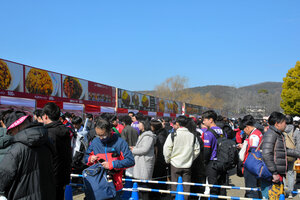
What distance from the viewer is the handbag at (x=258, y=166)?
459cm

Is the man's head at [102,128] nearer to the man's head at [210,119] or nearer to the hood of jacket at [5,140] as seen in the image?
the hood of jacket at [5,140]

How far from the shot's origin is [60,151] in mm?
4496

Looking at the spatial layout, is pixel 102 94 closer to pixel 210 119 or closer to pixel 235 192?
pixel 235 192

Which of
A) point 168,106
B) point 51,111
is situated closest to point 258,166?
point 51,111

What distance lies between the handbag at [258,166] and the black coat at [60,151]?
2860 millimetres

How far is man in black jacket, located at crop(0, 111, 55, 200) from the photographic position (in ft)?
9.77

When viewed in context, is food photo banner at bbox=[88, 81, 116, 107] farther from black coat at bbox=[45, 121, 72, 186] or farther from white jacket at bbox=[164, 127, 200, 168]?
black coat at bbox=[45, 121, 72, 186]

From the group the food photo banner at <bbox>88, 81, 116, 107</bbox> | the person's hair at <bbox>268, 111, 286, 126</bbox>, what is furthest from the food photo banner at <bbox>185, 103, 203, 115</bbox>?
the person's hair at <bbox>268, 111, 286, 126</bbox>

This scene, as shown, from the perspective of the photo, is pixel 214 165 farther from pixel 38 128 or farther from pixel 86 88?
pixel 86 88

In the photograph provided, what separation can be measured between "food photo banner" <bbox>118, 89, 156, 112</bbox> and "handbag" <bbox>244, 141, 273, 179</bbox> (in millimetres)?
21003

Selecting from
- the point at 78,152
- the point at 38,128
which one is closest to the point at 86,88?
the point at 78,152

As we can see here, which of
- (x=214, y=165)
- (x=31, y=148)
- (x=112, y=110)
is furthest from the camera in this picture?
(x=112, y=110)

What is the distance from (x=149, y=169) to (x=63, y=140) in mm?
2421

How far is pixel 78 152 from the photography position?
21.6 feet
